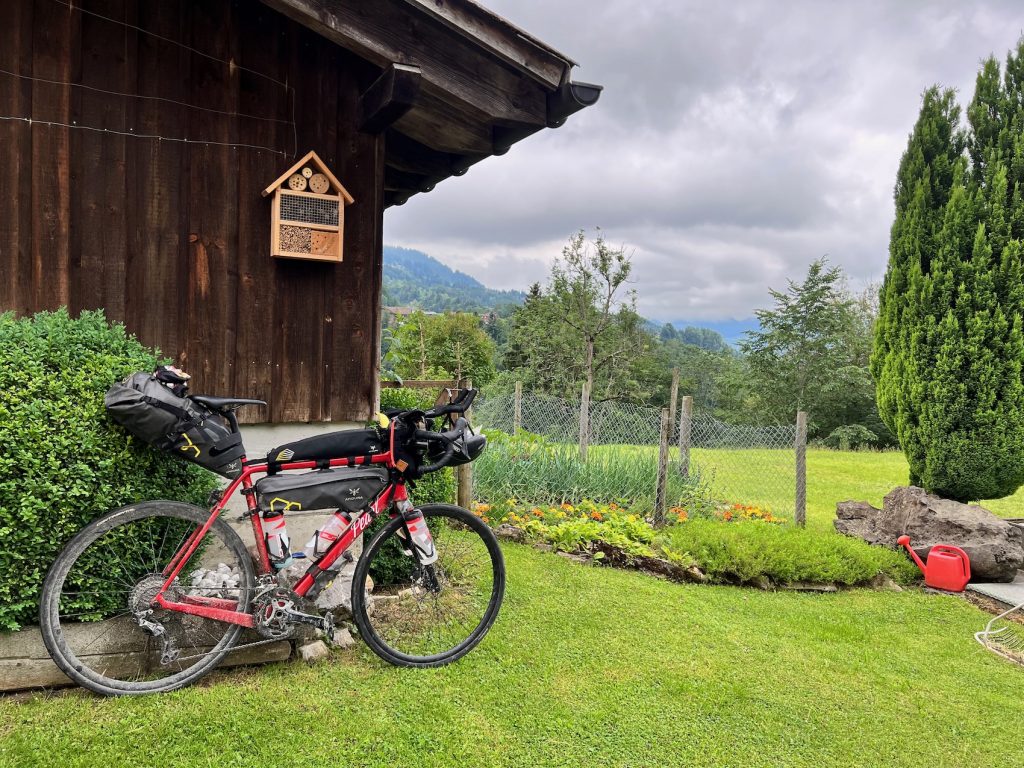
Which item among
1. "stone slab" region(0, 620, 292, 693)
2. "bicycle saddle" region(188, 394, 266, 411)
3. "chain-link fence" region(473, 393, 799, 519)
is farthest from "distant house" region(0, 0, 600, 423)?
"chain-link fence" region(473, 393, 799, 519)

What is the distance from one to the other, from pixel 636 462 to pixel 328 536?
4564mm

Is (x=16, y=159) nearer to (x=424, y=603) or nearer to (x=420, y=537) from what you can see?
(x=420, y=537)

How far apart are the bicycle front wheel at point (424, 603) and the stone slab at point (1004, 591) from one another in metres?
3.83

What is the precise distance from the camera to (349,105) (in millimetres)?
3436

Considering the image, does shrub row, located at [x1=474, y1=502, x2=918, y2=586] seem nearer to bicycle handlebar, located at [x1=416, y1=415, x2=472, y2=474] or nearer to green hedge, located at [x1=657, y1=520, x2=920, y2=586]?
green hedge, located at [x1=657, y1=520, x2=920, y2=586]

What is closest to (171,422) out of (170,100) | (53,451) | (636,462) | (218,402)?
(218,402)

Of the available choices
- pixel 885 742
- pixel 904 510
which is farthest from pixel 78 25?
pixel 904 510

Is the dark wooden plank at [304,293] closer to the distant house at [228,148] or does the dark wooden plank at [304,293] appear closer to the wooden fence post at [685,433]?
the distant house at [228,148]

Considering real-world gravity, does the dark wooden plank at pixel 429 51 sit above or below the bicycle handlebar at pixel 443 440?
above

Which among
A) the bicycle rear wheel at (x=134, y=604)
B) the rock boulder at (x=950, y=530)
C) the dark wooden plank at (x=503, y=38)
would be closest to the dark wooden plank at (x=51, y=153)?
the bicycle rear wheel at (x=134, y=604)

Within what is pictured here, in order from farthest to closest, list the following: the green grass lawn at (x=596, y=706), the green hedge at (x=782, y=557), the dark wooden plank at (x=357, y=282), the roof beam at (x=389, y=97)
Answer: the green hedge at (x=782, y=557) < the dark wooden plank at (x=357, y=282) < the roof beam at (x=389, y=97) < the green grass lawn at (x=596, y=706)

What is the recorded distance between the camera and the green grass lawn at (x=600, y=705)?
2.20m

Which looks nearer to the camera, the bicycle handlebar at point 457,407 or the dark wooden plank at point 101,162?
the bicycle handlebar at point 457,407

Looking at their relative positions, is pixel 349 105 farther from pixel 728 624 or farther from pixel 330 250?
pixel 728 624
